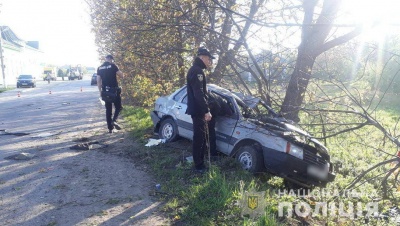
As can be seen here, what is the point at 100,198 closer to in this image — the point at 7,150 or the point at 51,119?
the point at 7,150

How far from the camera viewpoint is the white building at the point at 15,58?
4700 centimetres

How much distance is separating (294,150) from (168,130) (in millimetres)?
3272

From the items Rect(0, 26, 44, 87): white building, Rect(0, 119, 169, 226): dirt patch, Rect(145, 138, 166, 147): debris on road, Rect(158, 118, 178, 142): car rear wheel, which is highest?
Rect(0, 26, 44, 87): white building

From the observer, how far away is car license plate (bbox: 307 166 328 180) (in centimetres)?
554

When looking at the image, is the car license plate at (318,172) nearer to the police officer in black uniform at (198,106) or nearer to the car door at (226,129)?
the car door at (226,129)

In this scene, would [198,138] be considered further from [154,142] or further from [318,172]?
[154,142]

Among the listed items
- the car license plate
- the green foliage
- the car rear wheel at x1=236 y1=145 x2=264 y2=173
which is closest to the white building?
the green foliage

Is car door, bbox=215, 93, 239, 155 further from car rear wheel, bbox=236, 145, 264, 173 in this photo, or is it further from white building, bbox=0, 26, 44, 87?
white building, bbox=0, 26, 44, 87

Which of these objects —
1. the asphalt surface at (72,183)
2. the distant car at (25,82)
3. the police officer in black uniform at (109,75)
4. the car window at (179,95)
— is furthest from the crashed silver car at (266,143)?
the distant car at (25,82)

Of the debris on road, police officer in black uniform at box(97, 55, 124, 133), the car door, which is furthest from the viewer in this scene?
police officer in black uniform at box(97, 55, 124, 133)

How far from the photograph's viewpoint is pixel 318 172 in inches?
220

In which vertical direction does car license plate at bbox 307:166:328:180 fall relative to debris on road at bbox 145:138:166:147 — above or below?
below

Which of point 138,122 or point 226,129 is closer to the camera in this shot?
point 226,129

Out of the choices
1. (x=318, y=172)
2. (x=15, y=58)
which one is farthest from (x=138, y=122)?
(x=15, y=58)
